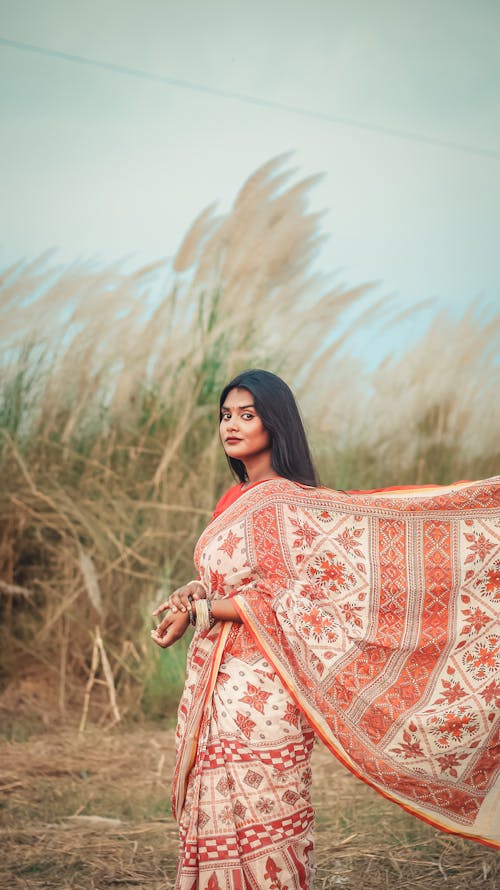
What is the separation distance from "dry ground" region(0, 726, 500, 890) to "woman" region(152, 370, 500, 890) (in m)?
0.81

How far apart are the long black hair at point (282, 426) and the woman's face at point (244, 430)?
0.05 ft

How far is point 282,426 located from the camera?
95.8 inches

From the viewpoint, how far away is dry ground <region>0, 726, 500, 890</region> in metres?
2.97

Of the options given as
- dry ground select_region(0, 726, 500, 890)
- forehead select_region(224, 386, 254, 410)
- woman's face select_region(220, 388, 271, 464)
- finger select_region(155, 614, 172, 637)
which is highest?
forehead select_region(224, 386, 254, 410)

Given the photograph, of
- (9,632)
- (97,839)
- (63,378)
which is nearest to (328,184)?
(63,378)

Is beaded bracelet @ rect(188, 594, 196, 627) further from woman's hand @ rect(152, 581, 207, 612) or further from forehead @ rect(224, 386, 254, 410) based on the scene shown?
forehead @ rect(224, 386, 254, 410)

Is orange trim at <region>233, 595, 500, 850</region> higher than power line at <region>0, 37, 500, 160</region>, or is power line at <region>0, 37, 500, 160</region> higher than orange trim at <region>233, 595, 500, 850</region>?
power line at <region>0, 37, 500, 160</region>

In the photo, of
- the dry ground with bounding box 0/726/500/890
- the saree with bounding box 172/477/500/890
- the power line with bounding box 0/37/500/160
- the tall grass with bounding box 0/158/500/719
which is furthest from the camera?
the power line with bounding box 0/37/500/160

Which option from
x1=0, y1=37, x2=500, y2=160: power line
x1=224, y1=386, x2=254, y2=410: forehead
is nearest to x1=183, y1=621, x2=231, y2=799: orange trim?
x1=224, y1=386, x2=254, y2=410: forehead

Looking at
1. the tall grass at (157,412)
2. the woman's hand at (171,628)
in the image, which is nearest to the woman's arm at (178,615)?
the woman's hand at (171,628)

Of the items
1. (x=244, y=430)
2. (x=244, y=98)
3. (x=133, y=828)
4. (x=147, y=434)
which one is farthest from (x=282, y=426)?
(x=244, y=98)

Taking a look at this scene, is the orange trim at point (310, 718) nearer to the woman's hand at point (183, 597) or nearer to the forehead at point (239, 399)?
the woman's hand at point (183, 597)

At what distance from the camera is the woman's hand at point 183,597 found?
2.29 metres

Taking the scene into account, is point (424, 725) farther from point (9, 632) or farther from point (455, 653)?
point (9, 632)
